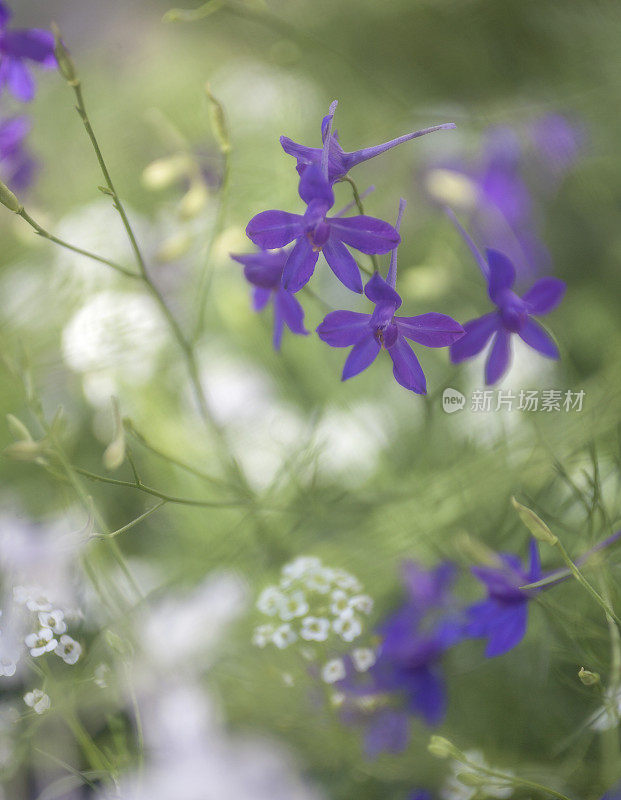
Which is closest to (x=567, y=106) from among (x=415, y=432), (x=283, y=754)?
(x=415, y=432)

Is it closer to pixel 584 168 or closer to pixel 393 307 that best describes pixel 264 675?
pixel 393 307

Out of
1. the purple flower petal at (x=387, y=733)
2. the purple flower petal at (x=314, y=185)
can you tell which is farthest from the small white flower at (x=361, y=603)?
the purple flower petal at (x=314, y=185)

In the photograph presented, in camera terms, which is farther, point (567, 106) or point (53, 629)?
point (567, 106)

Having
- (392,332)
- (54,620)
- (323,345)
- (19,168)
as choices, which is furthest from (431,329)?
(19,168)

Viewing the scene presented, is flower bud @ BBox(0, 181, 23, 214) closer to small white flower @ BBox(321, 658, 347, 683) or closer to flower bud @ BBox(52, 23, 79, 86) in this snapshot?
flower bud @ BBox(52, 23, 79, 86)

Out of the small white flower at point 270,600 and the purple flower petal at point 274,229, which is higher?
the purple flower petal at point 274,229

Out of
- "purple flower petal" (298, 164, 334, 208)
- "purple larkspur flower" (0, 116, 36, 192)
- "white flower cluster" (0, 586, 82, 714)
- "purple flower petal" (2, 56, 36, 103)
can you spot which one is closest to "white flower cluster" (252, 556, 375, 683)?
"white flower cluster" (0, 586, 82, 714)

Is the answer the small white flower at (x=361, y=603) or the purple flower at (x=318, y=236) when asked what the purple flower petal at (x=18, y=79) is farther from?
the small white flower at (x=361, y=603)
